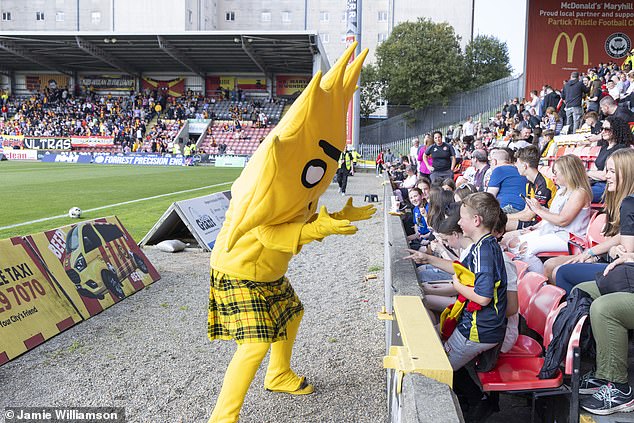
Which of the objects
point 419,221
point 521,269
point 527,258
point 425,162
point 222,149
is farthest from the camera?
point 222,149

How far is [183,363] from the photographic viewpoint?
14.0 feet

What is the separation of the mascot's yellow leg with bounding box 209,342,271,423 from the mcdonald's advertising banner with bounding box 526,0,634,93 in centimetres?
2772

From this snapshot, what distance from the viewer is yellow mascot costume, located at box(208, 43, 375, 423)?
2.99 meters

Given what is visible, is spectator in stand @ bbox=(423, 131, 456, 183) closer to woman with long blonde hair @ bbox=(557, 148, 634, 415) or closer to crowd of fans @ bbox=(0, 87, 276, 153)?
woman with long blonde hair @ bbox=(557, 148, 634, 415)

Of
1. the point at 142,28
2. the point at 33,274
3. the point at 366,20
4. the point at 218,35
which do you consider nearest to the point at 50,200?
the point at 33,274

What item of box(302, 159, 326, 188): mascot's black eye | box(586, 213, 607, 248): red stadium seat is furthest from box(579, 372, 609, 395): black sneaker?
box(586, 213, 607, 248): red stadium seat

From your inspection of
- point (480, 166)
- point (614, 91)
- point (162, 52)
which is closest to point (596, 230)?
point (480, 166)

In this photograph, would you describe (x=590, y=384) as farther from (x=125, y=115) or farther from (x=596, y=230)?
(x=125, y=115)

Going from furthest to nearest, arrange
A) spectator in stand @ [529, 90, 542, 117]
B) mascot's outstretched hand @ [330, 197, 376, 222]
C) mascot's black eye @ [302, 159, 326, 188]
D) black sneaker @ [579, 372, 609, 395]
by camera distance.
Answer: spectator in stand @ [529, 90, 542, 117] → mascot's outstretched hand @ [330, 197, 376, 222] → mascot's black eye @ [302, 159, 326, 188] → black sneaker @ [579, 372, 609, 395]

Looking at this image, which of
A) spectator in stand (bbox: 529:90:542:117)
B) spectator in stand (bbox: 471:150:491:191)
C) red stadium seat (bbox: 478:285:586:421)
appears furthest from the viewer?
spectator in stand (bbox: 529:90:542:117)

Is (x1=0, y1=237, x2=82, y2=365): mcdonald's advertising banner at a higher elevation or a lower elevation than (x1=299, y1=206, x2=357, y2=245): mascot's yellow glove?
lower

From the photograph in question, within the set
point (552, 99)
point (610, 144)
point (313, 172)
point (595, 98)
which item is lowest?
point (313, 172)

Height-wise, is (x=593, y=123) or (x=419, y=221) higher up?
(x=593, y=123)

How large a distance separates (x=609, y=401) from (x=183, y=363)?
2867 mm
